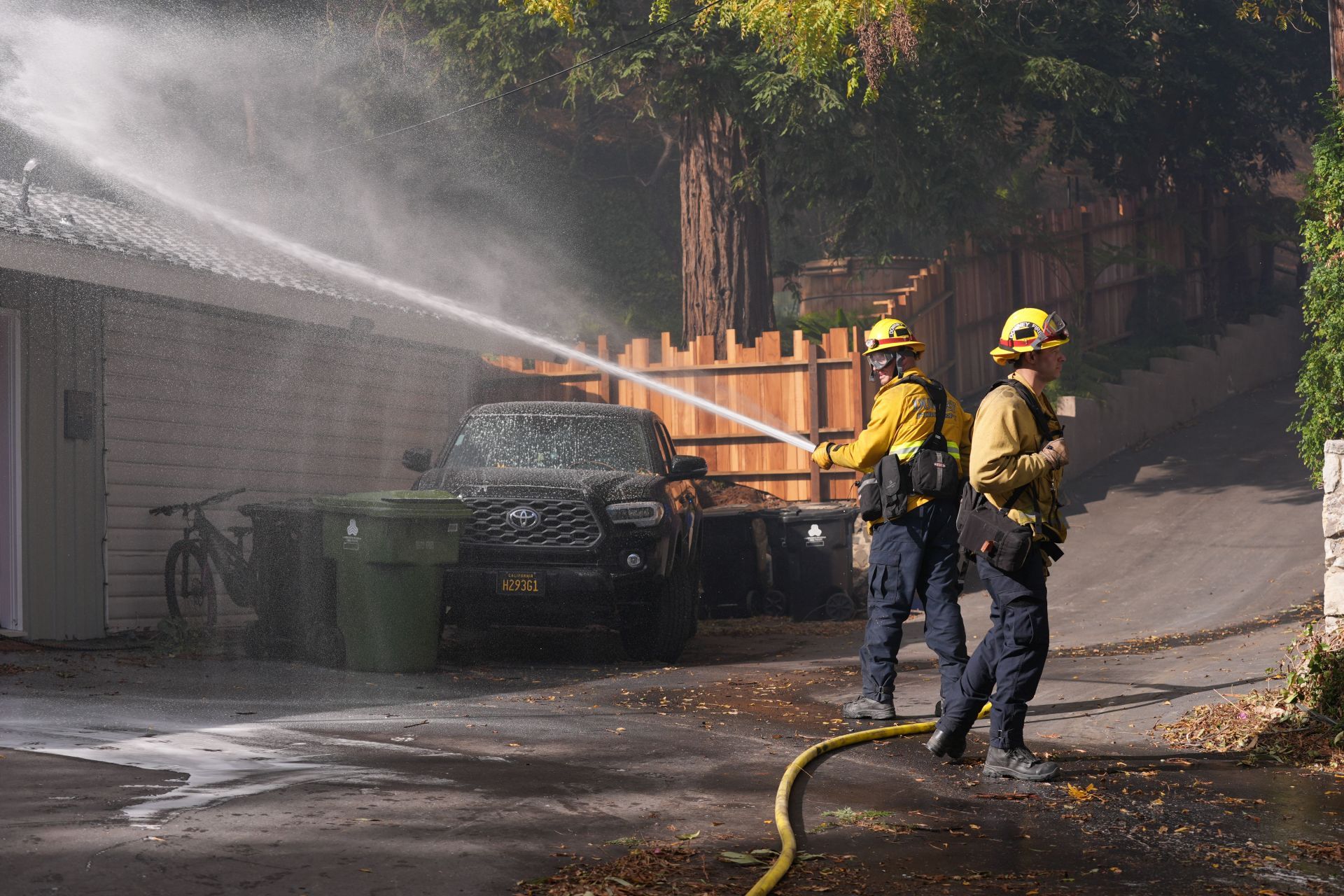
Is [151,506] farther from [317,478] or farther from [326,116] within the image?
[326,116]

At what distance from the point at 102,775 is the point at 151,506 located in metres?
7.48

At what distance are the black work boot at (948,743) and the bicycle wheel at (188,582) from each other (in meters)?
7.70

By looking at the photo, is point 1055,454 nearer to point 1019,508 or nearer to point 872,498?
point 1019,508

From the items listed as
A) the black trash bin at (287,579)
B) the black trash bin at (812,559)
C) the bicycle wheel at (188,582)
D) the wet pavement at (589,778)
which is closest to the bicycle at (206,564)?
the bicycle wheel at (188,582)

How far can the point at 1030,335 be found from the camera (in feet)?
21.6

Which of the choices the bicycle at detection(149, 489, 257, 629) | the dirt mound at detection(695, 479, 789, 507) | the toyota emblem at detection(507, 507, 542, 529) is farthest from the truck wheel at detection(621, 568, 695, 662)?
the dirt mound at detection(695, 479, 789, 507)

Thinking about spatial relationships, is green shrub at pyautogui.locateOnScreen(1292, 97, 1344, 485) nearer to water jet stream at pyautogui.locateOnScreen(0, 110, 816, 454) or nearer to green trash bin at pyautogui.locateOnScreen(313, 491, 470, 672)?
green trash bin at pyautogui.locateOnScreen(313, 491, 470, 672)

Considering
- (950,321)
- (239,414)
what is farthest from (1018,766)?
(950,321)

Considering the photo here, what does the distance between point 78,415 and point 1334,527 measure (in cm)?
922

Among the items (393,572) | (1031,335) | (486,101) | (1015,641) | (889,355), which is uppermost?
(486,101)

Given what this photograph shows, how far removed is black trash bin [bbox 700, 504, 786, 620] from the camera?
14367mm

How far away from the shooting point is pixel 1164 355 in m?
22.2

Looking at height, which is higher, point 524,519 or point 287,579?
Result: point 524,519

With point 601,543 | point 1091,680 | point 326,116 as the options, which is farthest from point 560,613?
point 326,116
